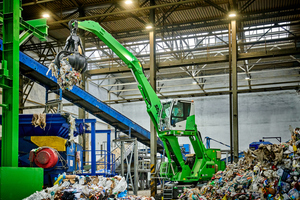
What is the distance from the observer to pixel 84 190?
7.74m

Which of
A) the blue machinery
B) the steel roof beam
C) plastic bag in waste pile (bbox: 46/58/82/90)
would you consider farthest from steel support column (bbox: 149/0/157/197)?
plastic bag in waste pile (bbox: 46/58/82/90)

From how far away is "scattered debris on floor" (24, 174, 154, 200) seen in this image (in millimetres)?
7327

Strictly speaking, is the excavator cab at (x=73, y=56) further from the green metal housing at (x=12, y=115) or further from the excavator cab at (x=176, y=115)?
the excavator cab at (x=176, y=115)

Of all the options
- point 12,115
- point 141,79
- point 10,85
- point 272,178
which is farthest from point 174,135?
point 10,85

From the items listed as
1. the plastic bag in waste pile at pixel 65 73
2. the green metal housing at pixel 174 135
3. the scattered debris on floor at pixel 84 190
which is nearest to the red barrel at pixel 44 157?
the scattered debris on floor at pixel 84 190

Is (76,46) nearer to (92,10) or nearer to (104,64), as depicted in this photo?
(92,10)

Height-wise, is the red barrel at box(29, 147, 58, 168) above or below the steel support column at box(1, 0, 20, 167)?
below

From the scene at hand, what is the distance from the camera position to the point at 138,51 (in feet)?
83.6

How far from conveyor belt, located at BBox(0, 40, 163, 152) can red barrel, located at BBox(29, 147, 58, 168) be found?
2926 millimetres

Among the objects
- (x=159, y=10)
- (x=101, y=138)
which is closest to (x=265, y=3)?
(x=159, y=10)

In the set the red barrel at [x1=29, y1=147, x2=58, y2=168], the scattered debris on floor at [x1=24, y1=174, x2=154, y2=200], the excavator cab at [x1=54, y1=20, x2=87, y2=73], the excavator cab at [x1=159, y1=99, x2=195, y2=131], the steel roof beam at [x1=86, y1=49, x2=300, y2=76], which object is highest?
the steel roof beam at [x1=86, y1=49, x2=300, y2=76]

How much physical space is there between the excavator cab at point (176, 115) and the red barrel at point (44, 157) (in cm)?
393

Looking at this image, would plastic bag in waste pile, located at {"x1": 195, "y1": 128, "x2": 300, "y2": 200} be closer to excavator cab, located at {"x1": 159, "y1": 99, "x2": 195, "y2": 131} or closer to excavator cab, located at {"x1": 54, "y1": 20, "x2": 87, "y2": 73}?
excavator cab, located at {"x1": 159, "y1": 99, "x2": 195, "y2": 131}

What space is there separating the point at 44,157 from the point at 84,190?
3.45 m
